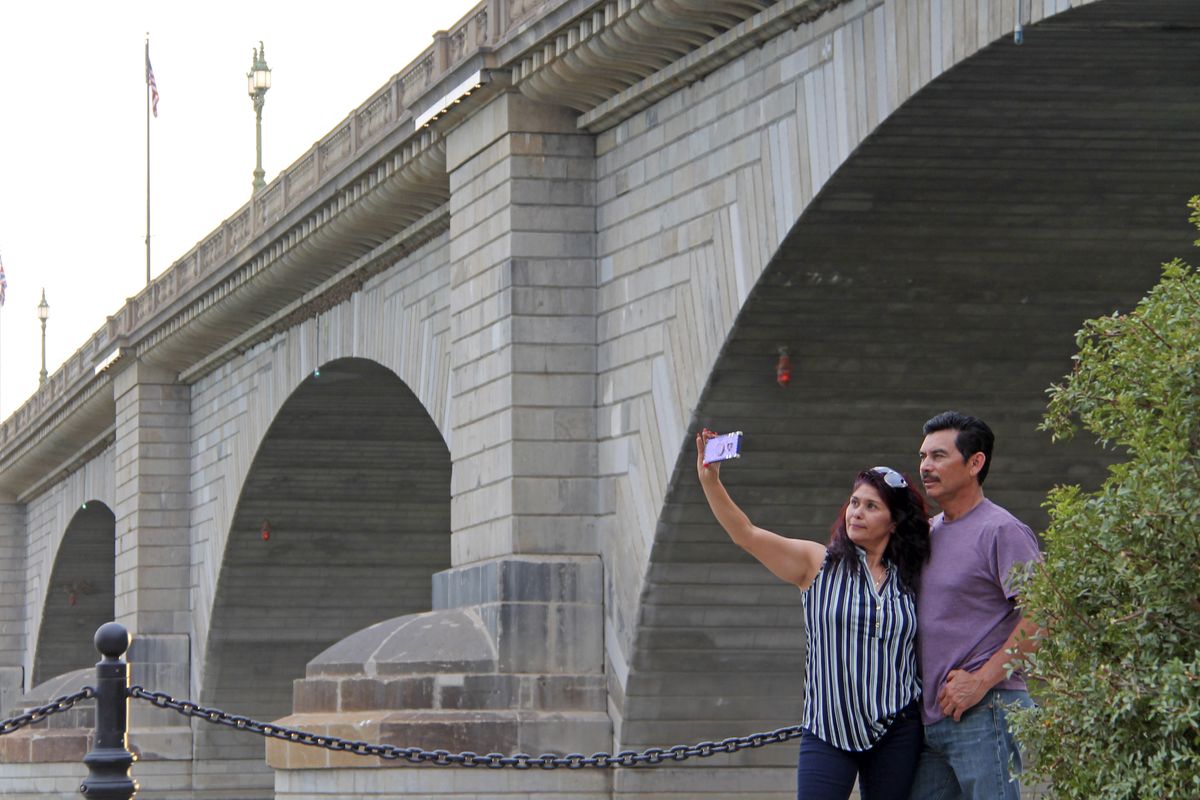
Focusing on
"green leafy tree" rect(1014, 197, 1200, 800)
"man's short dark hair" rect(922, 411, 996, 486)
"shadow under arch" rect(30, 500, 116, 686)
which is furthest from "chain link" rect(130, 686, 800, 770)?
"shadow under arch" rect(30, 500, 116, 686)

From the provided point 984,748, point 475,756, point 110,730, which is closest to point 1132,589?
point 984,748

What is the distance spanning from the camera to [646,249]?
16.5 meters

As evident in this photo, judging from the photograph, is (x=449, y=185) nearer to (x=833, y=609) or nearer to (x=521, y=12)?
(x=521, y=12)

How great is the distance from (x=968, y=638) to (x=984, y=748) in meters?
0.32

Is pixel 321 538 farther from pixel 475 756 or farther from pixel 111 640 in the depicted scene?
pixel 111 640

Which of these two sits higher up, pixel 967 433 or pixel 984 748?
pixel 967 433

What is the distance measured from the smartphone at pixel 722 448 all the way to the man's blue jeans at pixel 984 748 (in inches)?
39.8

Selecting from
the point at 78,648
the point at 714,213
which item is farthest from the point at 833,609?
the point at 78,648

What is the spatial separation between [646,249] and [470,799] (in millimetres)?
4413

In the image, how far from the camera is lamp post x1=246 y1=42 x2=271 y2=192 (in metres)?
37.8

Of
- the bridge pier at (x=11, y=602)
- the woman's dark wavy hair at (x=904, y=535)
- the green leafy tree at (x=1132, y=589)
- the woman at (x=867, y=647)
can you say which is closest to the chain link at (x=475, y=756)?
the woman at (x=867, y=647)

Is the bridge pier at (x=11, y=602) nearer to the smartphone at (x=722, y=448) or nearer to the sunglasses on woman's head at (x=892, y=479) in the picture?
the smartphone at (x=722, y=448)

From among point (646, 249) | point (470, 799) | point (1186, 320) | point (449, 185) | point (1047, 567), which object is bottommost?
point (470, 799)

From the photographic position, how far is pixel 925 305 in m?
15.6
